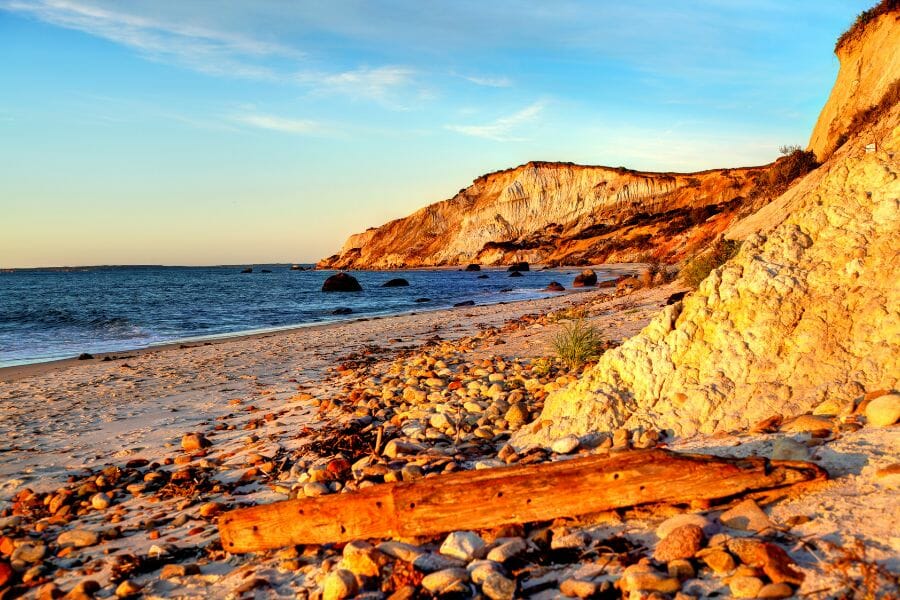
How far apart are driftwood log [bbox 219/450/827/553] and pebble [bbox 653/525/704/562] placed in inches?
12.1

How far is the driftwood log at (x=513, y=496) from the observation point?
279 centimetres

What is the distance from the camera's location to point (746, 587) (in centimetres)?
218

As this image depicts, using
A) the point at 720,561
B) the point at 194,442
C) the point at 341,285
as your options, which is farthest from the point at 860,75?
the point at 720,561

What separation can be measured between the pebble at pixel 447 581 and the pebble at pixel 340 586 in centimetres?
32

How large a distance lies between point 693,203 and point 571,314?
6063 cm

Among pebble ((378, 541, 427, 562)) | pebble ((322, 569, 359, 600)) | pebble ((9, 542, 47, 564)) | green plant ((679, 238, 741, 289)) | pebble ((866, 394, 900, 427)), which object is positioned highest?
green plant ((679, 238, 741, 289))

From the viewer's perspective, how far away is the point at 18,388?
30.2 ft

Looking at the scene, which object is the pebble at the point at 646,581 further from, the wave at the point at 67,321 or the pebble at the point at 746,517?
the wave at the point at 67,321

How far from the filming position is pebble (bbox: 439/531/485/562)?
2779 mm

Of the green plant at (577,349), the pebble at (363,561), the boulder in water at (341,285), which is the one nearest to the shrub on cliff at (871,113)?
the green plant at (577,349)

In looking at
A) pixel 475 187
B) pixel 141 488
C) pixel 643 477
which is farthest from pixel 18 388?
pixel 475 187

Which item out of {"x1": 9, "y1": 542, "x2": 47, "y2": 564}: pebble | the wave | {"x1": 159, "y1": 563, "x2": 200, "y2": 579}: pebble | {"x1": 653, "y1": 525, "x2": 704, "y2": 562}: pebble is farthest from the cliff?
the wave

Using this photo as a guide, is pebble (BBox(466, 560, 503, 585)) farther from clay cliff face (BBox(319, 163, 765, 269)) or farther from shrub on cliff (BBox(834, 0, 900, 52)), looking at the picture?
clay cliff face (BBox(319, 163, 765, 269))

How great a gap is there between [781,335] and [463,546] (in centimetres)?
256
